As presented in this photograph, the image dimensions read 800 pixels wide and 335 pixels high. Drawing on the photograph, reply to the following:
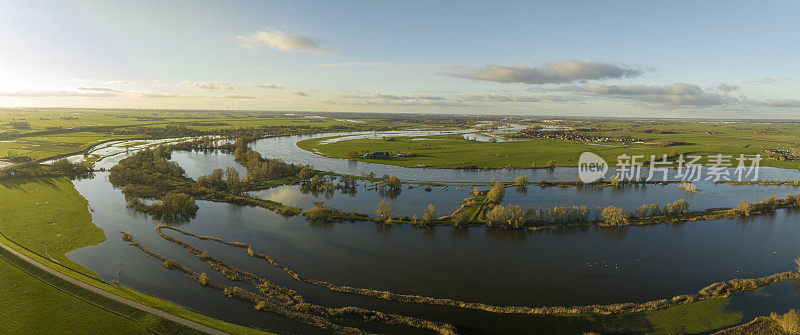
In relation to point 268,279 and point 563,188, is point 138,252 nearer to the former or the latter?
point 268,279

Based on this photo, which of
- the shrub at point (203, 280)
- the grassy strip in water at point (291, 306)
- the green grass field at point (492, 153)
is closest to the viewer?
the grassy strip in water at point (291, 306)

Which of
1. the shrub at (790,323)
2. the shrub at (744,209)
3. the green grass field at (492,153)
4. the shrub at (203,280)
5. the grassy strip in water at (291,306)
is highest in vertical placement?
the green grass field at (492,153)

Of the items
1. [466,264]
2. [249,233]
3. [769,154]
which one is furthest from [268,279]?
[769,154]

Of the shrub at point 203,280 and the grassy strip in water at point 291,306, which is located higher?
the shrub at point 203,280

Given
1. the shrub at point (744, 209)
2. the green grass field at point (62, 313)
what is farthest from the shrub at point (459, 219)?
the shrub at point (744, 209)

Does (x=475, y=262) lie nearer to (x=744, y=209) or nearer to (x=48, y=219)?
(x=744, y=209)

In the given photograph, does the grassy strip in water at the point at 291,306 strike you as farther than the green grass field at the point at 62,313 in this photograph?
Yes

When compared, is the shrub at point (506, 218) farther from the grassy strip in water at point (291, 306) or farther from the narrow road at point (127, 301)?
the narrow road at point (127, 301)

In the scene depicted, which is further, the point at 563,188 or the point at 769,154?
the point at 769,154
